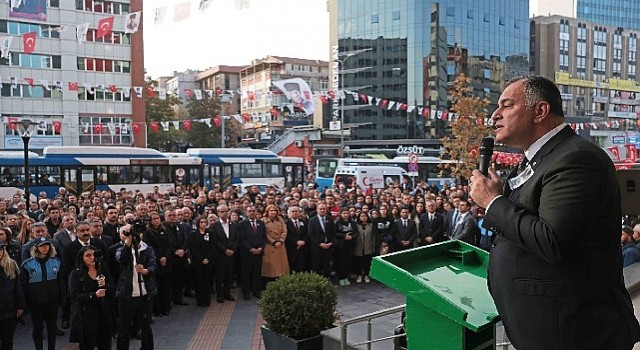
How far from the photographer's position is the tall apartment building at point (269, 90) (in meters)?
64.5

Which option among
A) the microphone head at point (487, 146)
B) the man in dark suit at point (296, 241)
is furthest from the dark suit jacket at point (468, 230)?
the microphone head at point (487, 146)

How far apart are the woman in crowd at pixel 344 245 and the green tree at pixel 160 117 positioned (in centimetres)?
4120

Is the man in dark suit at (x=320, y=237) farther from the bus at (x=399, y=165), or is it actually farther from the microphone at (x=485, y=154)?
the bus at (x=399, y=165)

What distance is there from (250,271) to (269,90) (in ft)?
183

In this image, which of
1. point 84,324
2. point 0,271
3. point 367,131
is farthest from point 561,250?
point 367,131

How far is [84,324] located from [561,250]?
19.3 feet

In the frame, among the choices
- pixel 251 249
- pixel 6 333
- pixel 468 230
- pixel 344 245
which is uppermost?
pixel 468 230

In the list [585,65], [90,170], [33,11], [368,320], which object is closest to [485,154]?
[368,320]

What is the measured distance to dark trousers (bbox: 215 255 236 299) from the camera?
969cm

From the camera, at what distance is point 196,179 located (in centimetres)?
2620

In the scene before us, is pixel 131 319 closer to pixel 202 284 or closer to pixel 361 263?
pixel 202 284

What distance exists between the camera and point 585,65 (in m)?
91.4

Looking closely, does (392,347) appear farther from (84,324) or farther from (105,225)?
(105,225)

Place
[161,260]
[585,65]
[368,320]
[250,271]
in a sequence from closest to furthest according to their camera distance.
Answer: [368,320], [161,260], [250,271], [585,65]
